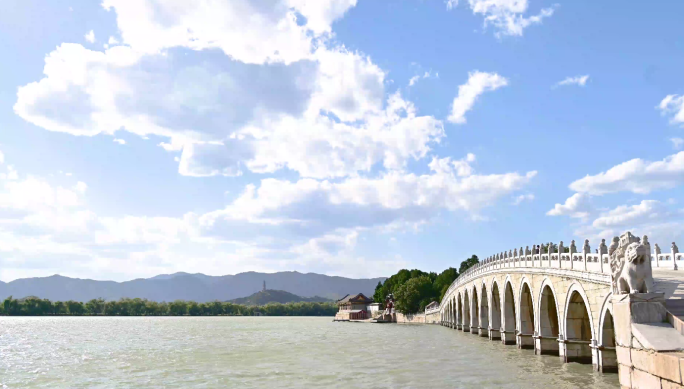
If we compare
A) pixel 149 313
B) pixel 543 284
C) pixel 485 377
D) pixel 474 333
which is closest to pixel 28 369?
pixel 485 377

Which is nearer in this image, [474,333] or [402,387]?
[402,387]

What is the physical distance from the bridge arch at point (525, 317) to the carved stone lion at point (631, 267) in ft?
65.3

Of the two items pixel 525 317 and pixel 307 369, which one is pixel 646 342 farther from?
pixel 525 317

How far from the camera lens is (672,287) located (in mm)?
18156

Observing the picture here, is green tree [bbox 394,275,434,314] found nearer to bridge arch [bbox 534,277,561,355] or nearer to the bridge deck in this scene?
bridge arch [bbox 534,277,561,355]

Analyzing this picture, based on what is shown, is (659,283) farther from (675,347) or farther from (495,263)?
(495,263)

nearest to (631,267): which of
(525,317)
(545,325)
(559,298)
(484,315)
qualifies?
(559,298)

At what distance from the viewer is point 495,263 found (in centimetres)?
4569

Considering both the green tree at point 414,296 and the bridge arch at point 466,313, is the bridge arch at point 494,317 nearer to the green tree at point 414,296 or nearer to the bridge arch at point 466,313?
the bridge arch at point 466,313

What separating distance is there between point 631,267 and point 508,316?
27.5 metres

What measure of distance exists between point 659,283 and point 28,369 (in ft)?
109

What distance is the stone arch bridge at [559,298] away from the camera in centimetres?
2259

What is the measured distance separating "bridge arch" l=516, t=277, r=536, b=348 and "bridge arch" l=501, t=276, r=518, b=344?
153 inches

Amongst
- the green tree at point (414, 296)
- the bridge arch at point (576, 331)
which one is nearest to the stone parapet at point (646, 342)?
the bridge arch at point (576, 331)
